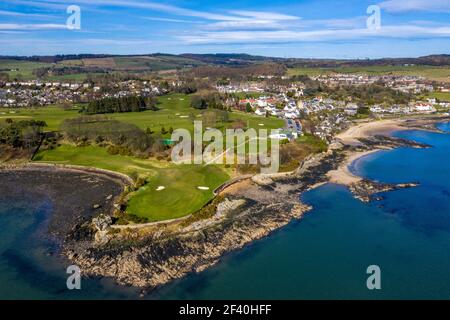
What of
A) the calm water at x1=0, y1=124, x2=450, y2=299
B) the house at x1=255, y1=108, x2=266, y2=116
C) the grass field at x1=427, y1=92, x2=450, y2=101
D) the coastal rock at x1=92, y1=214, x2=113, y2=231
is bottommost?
the calm water at x1=0, y1=124, x2=450, y2=299

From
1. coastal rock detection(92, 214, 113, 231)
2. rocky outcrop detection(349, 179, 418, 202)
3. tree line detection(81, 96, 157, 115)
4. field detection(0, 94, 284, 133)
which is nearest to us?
coastal rock detection(92, 214, 113, 231)

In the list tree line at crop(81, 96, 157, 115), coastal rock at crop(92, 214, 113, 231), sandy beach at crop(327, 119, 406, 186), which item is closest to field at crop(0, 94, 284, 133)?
tree line at crop(81, 96, 157, 115)

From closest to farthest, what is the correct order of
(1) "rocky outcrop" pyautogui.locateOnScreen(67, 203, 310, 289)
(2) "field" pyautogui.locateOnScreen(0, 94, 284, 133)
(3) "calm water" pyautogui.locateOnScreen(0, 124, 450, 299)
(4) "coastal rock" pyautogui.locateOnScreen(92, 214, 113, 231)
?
(3) "calm water" pyautogui.locateOnScreen(0, 124, 450, 299)
(1) "rocky outcrop" pyautogui.locateOnScreen(67, 203, 310, 289)
(4) "coastal rock" pyautogui.locateOnScreen(92, 214, 113, 231)
(2) "field" pyautogui.locateOnScreen(0, 94, 284, 133)

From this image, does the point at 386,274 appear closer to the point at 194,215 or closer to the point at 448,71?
the point at 194,215

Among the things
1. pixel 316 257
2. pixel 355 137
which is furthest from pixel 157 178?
pixel 355 137

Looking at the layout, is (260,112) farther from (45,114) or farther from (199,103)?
(45,114)

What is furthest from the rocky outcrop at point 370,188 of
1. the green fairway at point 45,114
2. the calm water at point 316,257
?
the green fairway at point 45,114

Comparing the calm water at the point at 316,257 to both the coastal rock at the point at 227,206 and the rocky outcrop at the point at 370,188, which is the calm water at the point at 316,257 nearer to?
the rocky outcrop at the point at 370,188

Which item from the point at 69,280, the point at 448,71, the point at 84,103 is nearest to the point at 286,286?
the point at 69,280

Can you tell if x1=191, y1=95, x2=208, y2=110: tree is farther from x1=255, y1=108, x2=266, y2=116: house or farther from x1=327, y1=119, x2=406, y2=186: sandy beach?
x1=327, y1=119, x2=406, y2=186: sandy beach
